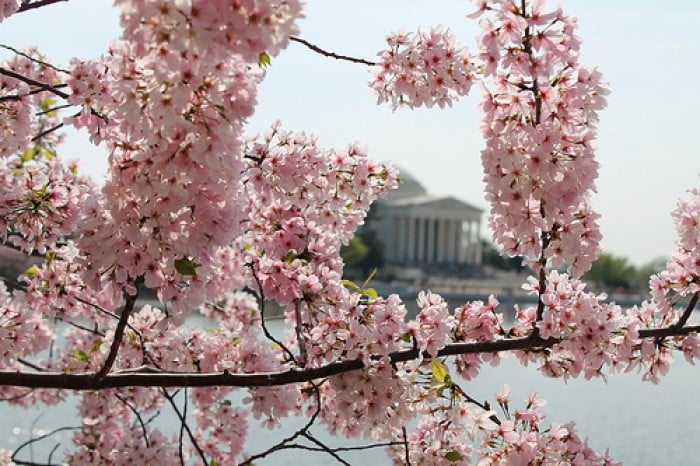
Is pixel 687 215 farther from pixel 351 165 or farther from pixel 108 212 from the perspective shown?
pixel 108 212

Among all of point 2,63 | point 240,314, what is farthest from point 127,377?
point 240,314

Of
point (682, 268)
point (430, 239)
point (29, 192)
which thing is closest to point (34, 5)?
point (29, 192)

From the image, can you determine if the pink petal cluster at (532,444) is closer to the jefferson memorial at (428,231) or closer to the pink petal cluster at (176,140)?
the pink petal cluster at (176,140)

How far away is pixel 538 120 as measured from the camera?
232 centimetres

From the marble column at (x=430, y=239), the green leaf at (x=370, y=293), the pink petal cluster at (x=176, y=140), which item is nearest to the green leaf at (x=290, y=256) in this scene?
the green leaf at (x=370, y=293)

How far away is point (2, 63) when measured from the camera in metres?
4.05

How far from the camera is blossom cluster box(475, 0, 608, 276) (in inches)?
88.8

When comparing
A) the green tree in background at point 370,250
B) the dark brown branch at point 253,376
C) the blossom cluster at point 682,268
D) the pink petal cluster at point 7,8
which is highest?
the green tree in background at point 370,250

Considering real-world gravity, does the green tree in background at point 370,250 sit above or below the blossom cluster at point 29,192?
above

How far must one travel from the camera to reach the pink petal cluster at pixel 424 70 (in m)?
3.30

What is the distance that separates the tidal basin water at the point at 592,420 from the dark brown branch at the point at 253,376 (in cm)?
638

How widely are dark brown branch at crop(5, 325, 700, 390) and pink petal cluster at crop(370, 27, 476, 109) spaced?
1109 mm

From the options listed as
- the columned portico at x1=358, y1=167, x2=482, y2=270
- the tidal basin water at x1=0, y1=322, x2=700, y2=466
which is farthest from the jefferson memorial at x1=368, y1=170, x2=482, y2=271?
the tidal basin water at x1=0, y1=322, x2=700, y2=466

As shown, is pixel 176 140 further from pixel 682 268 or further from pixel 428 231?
pixel 428 231
